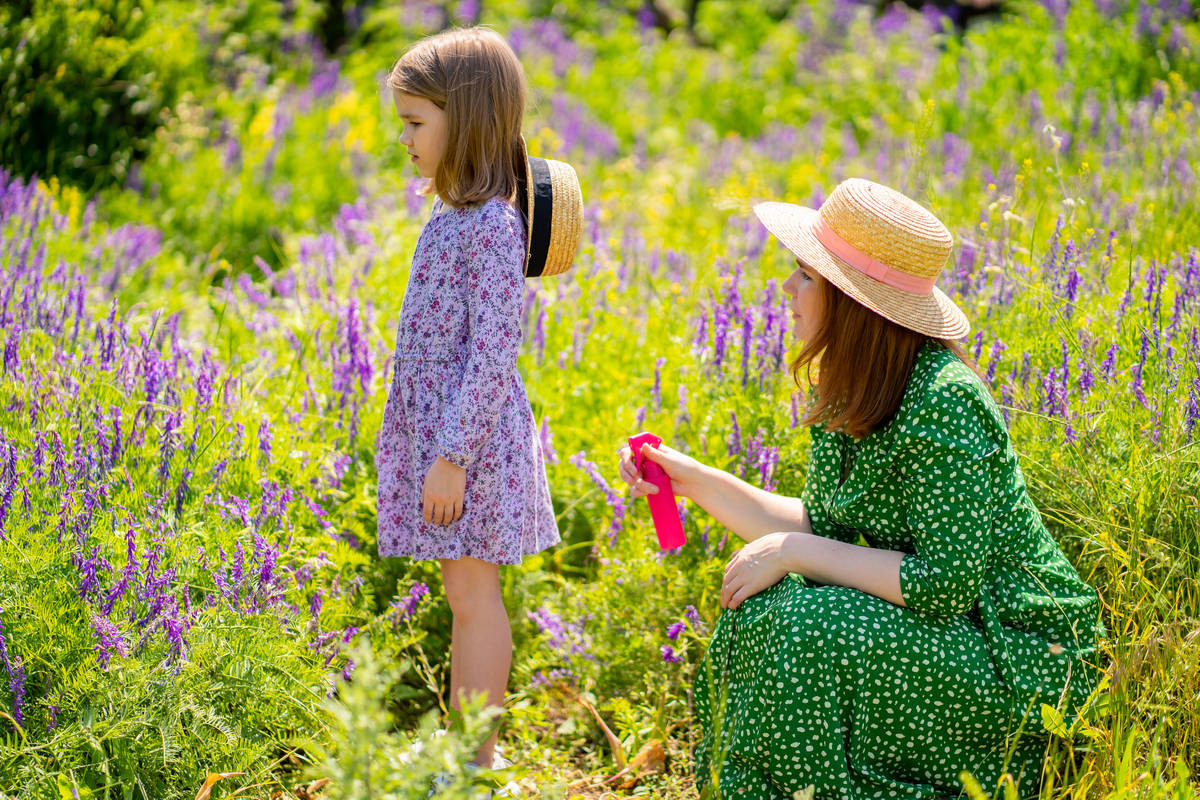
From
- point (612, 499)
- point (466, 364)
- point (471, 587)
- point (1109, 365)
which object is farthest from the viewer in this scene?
point (612, 499)

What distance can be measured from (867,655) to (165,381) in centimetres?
188

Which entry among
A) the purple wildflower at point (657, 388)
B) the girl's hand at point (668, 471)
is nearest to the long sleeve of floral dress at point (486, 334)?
the girl's hand at point (668, 471)

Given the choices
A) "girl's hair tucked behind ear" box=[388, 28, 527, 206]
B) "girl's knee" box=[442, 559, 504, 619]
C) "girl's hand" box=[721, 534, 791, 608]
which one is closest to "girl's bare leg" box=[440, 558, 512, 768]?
"girl's knee" box=[442, 559, 504, 619]

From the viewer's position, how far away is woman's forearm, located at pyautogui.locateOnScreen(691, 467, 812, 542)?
257cm

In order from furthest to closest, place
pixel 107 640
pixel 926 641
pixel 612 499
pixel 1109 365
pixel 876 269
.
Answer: pixel 612 499 → pixel 1109 365 → pixel 876 269 → pixel 926 641 → pixel 107 640

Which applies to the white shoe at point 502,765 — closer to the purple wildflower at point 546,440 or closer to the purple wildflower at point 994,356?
the purple wildflower at point 546,440

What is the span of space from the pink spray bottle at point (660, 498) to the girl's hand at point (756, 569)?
0.20 meters

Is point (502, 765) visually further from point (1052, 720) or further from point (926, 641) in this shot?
point (1052, 720)

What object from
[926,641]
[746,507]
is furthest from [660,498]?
[926,641]

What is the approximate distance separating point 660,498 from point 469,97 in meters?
1.00

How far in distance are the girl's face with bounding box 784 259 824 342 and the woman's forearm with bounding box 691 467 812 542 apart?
0.40 meters

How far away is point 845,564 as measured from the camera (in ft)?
7.47

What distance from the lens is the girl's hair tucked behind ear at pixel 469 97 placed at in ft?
7.89

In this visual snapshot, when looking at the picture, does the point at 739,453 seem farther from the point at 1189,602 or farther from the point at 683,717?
the point at 1189,602
